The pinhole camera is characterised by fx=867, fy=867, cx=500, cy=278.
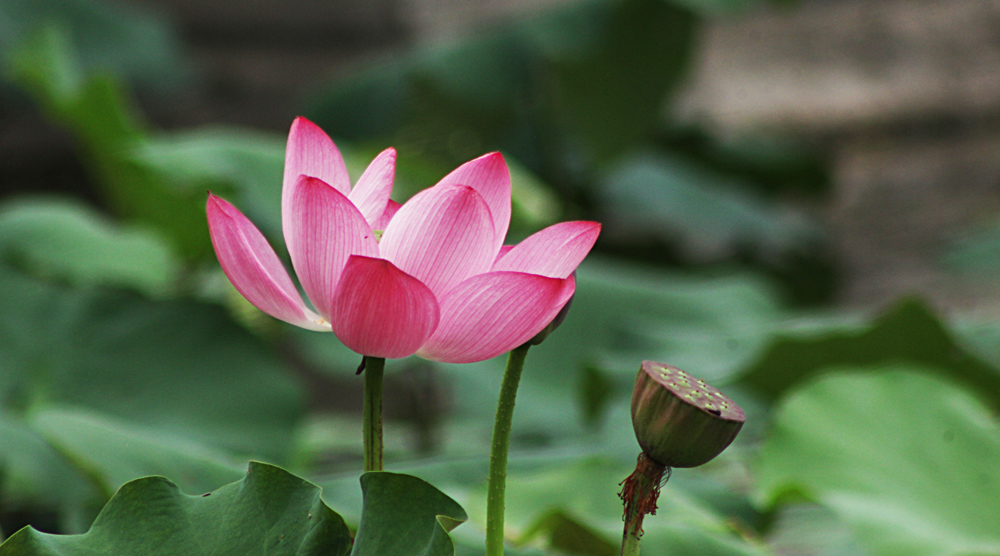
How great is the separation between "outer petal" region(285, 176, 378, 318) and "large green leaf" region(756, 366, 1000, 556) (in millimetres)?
359

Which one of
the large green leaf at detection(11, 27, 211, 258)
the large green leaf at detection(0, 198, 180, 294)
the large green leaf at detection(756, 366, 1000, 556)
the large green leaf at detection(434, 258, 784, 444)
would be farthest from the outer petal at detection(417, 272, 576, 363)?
the large green leaf at detection(11, 27, 211, 258)

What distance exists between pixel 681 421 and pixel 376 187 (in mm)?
115

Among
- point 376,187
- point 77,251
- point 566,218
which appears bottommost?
point 376,187

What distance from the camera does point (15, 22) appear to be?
78.4 inches

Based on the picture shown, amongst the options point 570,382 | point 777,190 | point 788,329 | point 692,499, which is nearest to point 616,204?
point 777,190

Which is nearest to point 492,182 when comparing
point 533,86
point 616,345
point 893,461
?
point 893,461

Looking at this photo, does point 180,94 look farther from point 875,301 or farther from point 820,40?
point 875,301

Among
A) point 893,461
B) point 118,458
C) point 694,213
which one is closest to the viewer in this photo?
point 118,458

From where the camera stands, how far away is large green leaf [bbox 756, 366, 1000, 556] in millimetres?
485

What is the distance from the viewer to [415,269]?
0.77 feet

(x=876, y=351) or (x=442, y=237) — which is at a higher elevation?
(x=876, y=351)

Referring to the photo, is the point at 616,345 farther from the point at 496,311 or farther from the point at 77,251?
the point at 496,311

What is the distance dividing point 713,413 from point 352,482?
342 mm

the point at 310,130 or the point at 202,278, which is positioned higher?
the point at 202,278
